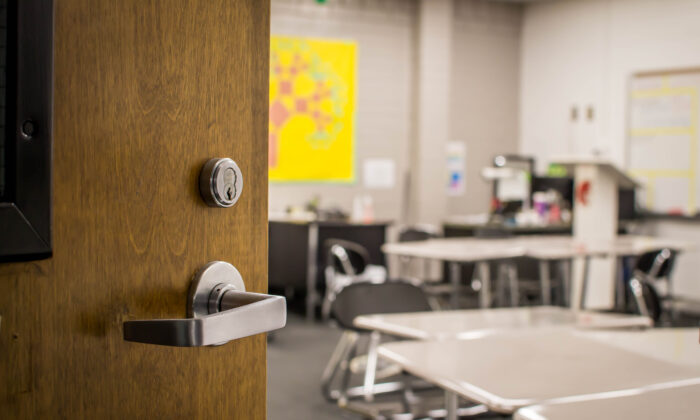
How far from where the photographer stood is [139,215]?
0.52m

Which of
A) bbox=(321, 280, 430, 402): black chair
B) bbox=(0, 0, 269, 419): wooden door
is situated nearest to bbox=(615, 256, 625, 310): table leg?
bbox=(321, 280, 430, 402): black chair

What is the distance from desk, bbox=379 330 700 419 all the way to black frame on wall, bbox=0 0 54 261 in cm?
110

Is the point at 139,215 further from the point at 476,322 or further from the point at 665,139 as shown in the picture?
the point at 665,139

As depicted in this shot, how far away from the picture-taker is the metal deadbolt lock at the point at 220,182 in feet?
1.78

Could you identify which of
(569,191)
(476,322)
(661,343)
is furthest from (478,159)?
(661,343)

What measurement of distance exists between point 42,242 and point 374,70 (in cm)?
764

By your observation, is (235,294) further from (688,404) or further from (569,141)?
(569,141)

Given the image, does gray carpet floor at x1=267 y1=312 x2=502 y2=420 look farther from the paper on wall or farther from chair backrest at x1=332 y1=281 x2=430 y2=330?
the paper on wall

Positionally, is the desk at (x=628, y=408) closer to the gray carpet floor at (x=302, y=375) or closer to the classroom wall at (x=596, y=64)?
the gray carpet floor at (x=302, y=375)

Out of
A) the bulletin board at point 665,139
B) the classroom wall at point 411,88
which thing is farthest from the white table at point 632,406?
the bulletin board at point 665,139

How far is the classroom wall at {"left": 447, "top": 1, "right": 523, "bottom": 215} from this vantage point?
8406 millimetres

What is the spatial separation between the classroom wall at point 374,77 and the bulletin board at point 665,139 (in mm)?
2583

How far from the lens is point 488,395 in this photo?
→ 1416 millimetres

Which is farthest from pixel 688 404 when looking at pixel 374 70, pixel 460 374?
pixel 374 70
